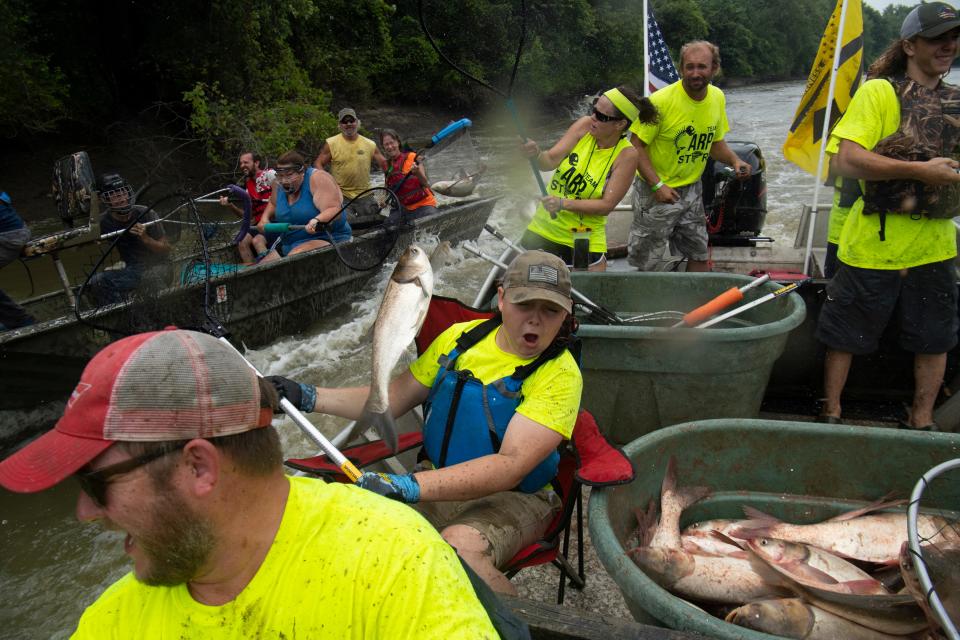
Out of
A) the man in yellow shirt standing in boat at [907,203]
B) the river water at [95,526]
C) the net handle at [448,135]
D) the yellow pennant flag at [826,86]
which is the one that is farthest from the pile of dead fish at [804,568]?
the net handle at [448,135]

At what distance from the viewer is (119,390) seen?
1.11m

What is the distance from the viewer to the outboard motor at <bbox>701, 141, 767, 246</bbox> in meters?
6.64

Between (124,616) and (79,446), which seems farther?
(124,616)

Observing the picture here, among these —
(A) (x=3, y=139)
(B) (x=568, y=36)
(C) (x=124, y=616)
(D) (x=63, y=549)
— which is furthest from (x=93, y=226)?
(B) (x=568, y=36)

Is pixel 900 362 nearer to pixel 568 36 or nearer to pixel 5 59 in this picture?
pixel 5 59

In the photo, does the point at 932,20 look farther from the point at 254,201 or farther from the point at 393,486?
the point at 254,201

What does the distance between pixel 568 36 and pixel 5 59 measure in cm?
3277

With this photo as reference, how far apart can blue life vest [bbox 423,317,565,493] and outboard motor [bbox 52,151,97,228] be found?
4.47 m

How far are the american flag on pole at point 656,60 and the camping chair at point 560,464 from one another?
16.6ft

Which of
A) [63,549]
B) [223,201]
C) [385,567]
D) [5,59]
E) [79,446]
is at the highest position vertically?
[5,59]

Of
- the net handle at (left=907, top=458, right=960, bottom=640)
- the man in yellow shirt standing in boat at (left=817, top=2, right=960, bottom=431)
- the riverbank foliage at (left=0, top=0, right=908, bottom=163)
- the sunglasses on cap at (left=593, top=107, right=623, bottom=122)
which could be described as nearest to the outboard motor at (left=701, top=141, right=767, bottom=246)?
the sunglasses on cap at (left=593, top=107, right=623, bottom=122)

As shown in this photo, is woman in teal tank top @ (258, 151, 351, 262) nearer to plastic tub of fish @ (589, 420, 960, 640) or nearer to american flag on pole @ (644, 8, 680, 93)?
american flag on pole @ (644, 8, 680, 93)

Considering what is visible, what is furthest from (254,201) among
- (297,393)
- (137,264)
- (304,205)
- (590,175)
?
(297,393)

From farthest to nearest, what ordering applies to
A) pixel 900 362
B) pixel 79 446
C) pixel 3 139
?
1. pixel 3 139
2. pixel 900 362
3. pixel 79 446
